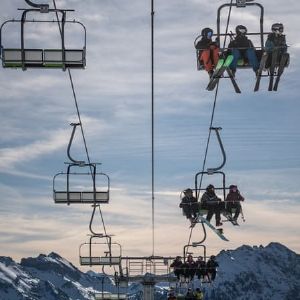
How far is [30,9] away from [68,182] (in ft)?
50.7

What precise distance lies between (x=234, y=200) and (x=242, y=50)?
9.83 meters

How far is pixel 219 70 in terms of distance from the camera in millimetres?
15648

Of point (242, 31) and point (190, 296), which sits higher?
point (242, 31)

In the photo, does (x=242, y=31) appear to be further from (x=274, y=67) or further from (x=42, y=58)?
(x=42, y=58)

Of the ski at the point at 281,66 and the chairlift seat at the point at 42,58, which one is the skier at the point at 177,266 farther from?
the chairlift seat at the point at 42,58

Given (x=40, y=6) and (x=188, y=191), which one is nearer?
(x=40, y=6)

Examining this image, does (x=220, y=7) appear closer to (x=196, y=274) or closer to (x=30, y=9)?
(x=30, y=9)

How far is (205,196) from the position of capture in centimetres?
2602

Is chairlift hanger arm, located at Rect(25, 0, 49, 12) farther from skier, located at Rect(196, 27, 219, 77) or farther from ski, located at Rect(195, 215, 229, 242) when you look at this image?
ski, located at Rect(195, 215, 229, 242)

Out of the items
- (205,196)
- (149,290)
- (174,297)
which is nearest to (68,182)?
(205,196)

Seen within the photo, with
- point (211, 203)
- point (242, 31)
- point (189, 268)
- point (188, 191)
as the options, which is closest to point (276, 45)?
point (242, 31)

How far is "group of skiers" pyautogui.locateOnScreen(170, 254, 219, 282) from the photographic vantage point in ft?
130

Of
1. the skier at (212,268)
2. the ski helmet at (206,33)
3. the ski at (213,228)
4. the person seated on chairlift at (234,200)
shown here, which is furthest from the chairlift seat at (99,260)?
the ski helmet at (206,33)

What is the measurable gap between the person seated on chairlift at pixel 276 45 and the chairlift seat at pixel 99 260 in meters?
26.2
